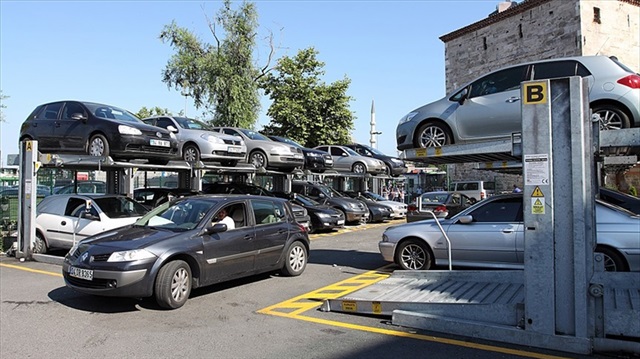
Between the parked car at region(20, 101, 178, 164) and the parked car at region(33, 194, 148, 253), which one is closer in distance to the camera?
the parked car at region(33, 194, 148, 253)

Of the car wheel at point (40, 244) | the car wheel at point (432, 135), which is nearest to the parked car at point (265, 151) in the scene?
the car wheel at point (40, 244)

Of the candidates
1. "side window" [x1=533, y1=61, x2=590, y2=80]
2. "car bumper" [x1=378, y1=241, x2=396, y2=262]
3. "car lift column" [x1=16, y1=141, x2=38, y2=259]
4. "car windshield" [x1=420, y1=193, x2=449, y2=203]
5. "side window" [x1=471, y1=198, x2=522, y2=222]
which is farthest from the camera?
"car windshield" [x1=420, y1=193, x2=449, y2=203]

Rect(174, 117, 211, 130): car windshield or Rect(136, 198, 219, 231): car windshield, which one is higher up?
Rect(174, 117, 211, 130): car windshield

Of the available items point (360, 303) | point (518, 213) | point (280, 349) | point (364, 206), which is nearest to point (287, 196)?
point (364, 206)

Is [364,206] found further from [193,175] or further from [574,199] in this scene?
[574,199]

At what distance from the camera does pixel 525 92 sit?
4781mm

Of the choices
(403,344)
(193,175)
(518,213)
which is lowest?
(403,344)

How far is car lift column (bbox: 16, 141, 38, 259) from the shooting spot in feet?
34.5

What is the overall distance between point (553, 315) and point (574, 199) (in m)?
1.15

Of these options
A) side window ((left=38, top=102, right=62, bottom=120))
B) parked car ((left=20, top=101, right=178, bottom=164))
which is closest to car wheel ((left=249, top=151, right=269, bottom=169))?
parked car ((left=20, top=101, right=178, bottom=164))

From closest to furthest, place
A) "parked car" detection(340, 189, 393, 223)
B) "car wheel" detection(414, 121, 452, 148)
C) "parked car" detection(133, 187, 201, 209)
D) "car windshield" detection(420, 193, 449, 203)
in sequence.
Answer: "car wheel" detection(414, 121, 452, 148) → "parked car" detection(133, 187, 201, 209) → "car windshield" detection(420, 193, 449, 203) → "parked car" detection(340, 189, 393, 223)

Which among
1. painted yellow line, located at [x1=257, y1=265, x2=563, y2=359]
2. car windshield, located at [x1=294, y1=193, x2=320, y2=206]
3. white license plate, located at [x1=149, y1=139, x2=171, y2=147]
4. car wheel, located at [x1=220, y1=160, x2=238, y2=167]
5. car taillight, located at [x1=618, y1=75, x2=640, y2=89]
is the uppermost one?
car taillight, located at [x1=618, y1=75, x2=640, y2=89]

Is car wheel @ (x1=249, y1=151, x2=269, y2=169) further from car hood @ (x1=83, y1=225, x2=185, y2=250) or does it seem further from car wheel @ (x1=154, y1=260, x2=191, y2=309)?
car wheel @ (x1=154, y1=260, x2=191, y2=309)

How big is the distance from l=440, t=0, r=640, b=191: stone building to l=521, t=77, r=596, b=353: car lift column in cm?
3137
